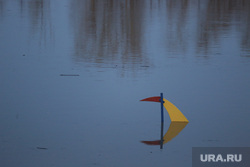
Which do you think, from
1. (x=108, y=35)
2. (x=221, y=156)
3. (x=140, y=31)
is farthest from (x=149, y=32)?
(x=221, y=156)

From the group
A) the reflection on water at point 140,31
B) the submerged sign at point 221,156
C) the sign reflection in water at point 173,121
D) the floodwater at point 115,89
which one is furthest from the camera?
the reflection on water at point 140,31

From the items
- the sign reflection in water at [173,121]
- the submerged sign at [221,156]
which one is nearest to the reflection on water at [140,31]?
the sign reflection in water at [173,121]

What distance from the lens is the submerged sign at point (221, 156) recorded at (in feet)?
19.2

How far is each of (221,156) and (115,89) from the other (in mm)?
3323

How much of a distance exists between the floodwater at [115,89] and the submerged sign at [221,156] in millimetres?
111

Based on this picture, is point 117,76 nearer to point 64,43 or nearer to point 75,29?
point 64,43

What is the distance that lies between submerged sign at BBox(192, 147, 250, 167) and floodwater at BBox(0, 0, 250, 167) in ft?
0.37

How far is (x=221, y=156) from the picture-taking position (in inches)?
240

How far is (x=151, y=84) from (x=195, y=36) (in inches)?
256

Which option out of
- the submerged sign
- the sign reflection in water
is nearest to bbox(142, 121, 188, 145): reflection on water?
the sign reflection in water

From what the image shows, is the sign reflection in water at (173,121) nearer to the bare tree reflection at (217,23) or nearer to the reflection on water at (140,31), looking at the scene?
the reflection on water at (140,31)

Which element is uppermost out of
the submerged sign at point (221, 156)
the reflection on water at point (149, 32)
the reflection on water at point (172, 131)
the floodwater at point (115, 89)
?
the reflection on water at point (149, 32)

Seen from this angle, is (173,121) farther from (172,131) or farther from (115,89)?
(115,89)

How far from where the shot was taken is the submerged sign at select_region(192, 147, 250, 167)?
586 cm
